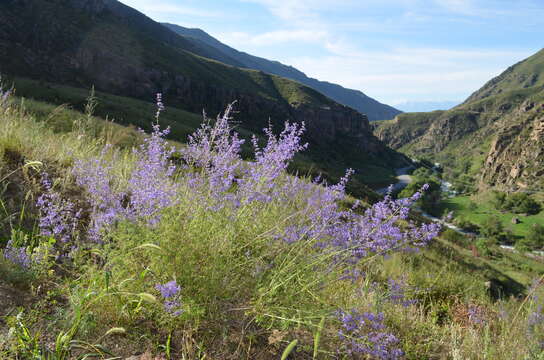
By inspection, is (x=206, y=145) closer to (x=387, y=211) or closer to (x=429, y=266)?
(x=387, y=211)

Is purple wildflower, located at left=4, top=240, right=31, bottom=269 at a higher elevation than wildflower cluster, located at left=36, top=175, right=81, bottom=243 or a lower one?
lower

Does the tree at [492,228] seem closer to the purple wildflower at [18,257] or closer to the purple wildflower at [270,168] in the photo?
the purple wildflower at [270,168]

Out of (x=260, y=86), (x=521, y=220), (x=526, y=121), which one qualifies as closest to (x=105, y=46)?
(x=260, y=86)

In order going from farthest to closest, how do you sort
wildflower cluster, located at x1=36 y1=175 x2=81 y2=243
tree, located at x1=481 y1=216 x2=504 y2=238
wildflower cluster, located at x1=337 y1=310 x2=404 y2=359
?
tree, located at x1=481 y1=216 x2=504 y2=238, wildflower cluster, located at x1=36 y1=175 x2=81 y2=243, wildflower cluster, located at x1=337 y1=310 x2=404 y2=359

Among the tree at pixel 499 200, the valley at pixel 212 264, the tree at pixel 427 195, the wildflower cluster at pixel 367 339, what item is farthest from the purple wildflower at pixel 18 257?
the tree at pixel 499 200

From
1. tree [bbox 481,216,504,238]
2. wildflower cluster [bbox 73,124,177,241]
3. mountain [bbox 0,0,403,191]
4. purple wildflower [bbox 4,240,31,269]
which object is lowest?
tree [bbox 481,216,504,238]

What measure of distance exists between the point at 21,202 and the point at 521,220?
15527 cm

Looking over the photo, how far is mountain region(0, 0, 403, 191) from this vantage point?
7262 centimetres

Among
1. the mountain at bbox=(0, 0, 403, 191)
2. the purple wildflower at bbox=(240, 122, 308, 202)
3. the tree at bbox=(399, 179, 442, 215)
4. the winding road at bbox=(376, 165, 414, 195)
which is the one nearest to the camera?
the purple wildflower at bbox=(240, 122, 308, 202)

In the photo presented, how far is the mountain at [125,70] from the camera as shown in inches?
2859

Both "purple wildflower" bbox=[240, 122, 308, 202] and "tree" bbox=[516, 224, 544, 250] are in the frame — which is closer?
"purple wildflower" bbox=[240, 122, 308, 202]

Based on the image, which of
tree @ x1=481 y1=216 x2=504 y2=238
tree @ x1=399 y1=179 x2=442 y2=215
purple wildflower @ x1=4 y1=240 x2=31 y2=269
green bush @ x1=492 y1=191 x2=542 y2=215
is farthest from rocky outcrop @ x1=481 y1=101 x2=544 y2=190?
purple wildflower @ x1=4 y1=240 x2=31 y2=269

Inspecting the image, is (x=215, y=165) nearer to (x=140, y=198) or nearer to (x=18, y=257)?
(x=140, y=198)

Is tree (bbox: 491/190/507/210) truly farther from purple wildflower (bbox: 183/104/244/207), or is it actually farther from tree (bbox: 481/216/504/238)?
purple wildflower (bbox: 183/104/244/207)
